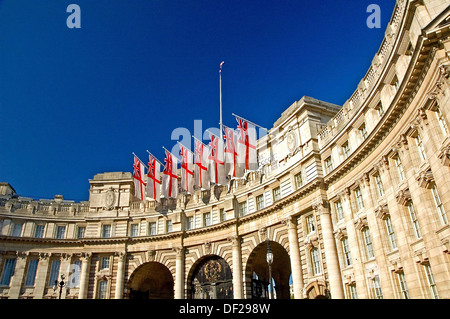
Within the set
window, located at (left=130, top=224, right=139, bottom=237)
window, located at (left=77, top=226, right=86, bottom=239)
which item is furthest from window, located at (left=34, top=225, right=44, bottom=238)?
window, located at (left=130, top=224, right=139, bottom=237)

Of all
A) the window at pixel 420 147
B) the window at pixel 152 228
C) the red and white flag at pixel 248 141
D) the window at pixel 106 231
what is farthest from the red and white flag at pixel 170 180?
the window at pixel 420 147

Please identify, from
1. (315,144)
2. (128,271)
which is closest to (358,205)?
(315,144)

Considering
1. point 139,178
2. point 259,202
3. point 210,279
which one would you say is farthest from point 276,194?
point 139,178

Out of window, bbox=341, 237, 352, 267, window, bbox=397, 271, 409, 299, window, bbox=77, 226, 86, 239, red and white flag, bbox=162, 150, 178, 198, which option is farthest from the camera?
window, bbox=77, 226, 86, 239

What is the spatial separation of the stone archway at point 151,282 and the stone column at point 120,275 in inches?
47.5

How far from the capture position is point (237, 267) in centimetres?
3916

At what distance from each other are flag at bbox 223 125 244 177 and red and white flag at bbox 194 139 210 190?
351 centimetres

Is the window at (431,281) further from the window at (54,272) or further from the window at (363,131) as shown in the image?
the window at (54,272)

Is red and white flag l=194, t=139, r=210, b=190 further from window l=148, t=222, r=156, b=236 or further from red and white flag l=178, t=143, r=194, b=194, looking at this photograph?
window l=148, t=222, r=156, b=236

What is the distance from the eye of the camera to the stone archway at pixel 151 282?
46.6m

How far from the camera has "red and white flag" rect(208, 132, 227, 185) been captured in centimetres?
4144

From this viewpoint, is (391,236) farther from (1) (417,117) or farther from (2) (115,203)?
(2) (115,203)

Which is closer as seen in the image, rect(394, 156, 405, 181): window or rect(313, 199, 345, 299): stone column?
rect(394, 156, 405, 181): window

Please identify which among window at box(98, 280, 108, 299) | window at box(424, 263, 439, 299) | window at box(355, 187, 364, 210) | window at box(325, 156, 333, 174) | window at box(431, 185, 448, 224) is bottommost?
window at box(424, 263, 439, 299)
